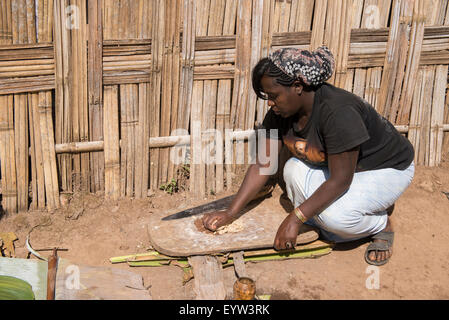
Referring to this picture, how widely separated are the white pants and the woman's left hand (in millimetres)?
222

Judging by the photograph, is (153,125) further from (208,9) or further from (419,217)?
(419,217)

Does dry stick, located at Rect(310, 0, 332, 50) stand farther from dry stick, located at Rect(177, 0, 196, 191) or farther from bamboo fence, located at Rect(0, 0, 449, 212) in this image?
dry stick, located at Rect(177, 0, 196, 191)

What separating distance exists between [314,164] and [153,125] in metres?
1.30

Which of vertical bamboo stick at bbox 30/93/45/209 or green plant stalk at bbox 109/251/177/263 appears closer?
green plant stalk at bbox 109/251/177/263

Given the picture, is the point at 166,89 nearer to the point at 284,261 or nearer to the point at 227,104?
the point at 227,104

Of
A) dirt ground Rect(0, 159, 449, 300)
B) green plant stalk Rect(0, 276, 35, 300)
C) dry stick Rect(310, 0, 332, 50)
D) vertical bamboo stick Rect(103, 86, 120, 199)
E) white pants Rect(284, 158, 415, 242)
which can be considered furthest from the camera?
dry stick Rect(310, 0, 332, 50)

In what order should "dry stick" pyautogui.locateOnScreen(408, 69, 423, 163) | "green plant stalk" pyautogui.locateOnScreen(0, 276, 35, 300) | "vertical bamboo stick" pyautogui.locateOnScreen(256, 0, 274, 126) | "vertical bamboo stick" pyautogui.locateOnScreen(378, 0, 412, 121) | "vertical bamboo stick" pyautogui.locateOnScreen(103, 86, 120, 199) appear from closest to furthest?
"green plant stalk" pyautogui.locateOnScreen(0, 276, 35, 300)
"vertical bamboo stick" pyautogui.locateOnScreen(103, 86, 120, 199)
"vertical bamboo stick" pyautogui.locateOnScreen(256, 0, 274, 126)
"vertical bamboo stick" pyautogui.locateOnScreen(378, 0, 412, 121)
"dry stick" pyautogui.locateOnScreen(408, 69, 423, 163)

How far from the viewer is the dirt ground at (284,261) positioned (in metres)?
3.02

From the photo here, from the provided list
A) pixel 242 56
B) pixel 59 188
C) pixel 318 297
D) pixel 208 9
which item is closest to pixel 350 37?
pixel 242 56

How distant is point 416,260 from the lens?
3346mm

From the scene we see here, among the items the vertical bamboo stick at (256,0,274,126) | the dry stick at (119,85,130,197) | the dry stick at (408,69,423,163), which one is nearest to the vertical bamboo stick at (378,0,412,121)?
the dry stick at (408,69,423,163)

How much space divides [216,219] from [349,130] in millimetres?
1144

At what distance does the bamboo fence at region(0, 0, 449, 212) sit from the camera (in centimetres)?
324
